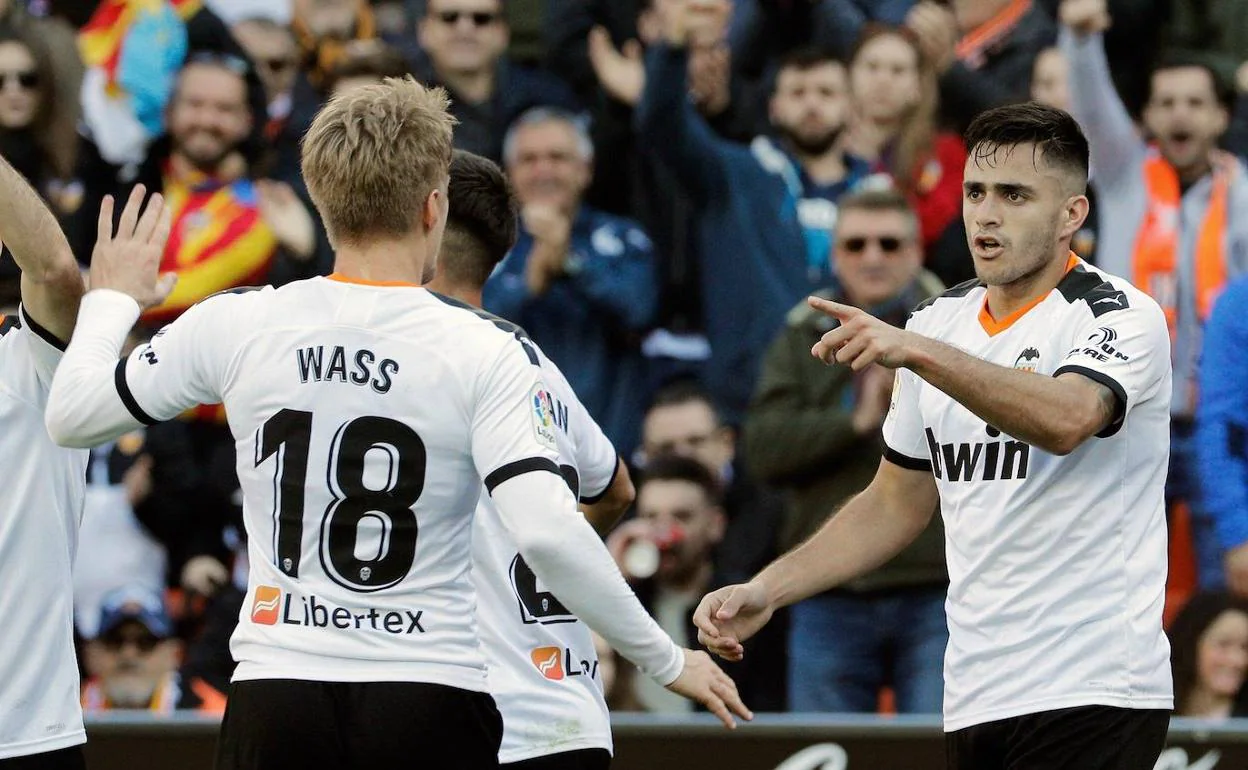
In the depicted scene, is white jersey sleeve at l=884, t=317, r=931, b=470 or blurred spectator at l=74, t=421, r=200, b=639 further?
blurred spectator at l=74, t=421, r=200, b=639

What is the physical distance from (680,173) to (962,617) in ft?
13.7

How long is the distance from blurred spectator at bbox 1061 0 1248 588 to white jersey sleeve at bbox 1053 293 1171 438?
3592mm

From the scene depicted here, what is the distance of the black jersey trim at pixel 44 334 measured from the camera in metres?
4.38

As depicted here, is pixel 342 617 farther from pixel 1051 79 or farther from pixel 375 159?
pixel 1051 79

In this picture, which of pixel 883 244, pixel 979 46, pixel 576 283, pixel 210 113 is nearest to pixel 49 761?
pixel 576 283

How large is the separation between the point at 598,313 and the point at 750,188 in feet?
2.95

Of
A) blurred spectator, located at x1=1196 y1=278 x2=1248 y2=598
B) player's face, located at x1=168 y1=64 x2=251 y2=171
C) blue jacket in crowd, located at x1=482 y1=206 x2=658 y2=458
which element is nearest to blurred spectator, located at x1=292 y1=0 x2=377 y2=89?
player's face, located at x1=168 y1=64 x2=251 y2=171

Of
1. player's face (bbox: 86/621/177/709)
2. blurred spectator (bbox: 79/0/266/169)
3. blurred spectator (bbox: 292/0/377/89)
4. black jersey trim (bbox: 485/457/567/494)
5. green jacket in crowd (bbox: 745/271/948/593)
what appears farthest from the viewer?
blurred spectator (bbox: 292/0/377/89)

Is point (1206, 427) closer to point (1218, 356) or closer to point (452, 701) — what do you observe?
point (1218, 356)

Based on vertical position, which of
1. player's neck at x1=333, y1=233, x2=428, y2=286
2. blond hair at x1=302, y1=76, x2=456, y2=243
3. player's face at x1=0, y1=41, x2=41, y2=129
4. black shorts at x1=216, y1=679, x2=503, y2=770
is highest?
player's face at x1=0, y1=41, x2=41, y2=129

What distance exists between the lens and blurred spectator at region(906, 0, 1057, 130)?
8453 millimetres

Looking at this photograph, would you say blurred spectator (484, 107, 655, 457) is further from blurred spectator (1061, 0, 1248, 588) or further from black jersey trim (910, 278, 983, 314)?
black jersey trim (910, 278, 983, 314)

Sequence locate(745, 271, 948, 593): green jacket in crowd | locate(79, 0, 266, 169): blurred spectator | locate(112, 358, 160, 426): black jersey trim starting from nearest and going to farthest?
locate(112, 358, 160, 426): black jersey trim, locate(745, 271, 948, 593): green jacket in crowd, locate(79, 0, 266, 169): blurred spectator

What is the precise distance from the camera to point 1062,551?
4.39m
